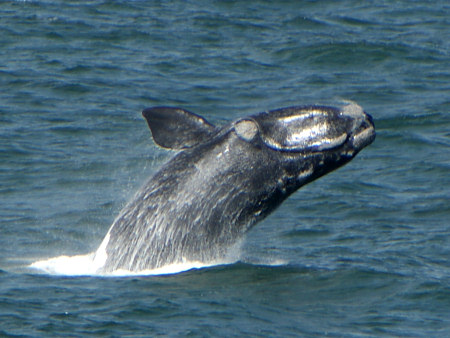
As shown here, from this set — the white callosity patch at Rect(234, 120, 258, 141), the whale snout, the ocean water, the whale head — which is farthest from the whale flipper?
the whale snout

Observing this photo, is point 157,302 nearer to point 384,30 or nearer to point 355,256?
point 355,256

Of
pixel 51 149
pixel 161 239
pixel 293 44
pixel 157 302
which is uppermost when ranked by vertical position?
pixel 293 44

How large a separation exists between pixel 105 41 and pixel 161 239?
1659 centimetres

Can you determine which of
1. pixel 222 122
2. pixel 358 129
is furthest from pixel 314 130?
pixel 222 122

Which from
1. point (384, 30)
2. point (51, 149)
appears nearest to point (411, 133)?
point (51, 149)

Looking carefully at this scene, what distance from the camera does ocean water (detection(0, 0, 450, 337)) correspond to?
1240 centimetres

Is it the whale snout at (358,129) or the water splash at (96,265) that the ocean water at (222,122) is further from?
the whale snout at (358,129)

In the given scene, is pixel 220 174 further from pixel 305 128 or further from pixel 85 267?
pixel 85 267

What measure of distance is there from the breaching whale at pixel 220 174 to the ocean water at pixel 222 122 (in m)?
0.43

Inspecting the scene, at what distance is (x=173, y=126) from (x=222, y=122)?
31.8ft

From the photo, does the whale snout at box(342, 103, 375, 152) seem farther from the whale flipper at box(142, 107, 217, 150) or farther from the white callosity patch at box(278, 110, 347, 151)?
the whale flipper at box(142, 107, 217, 150)

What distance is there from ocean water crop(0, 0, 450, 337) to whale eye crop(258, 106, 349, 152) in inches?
72.9

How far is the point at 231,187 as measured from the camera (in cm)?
1317

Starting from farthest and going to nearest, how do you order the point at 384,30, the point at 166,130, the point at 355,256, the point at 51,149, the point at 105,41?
the point at 384,30, the point at 105,41, the point at 51,149, the point at 355,256, the point at 166,130
